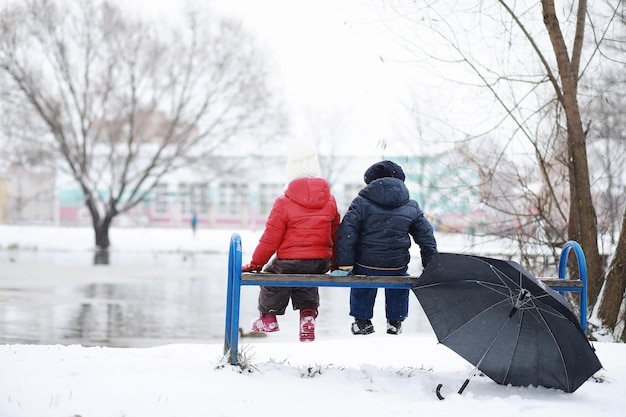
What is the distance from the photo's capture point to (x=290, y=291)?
18.3ft

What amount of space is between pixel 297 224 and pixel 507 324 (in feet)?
5.34

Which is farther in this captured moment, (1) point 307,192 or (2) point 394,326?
(2) point 394,326

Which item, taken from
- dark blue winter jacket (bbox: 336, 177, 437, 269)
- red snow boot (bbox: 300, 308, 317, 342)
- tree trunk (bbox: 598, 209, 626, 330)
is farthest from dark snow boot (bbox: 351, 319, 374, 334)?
tree trunk (bbox: 598, 209, 626, 330)

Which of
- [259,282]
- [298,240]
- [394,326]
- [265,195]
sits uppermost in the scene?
[265,195]

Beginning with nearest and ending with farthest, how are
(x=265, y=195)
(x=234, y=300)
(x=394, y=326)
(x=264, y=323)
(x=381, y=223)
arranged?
(x=234, y=300) → (x=381, y=223) → (x=264, y=323) → (x=394, y=326) → (x=265, y=195)

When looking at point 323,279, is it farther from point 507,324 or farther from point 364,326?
point 507,324

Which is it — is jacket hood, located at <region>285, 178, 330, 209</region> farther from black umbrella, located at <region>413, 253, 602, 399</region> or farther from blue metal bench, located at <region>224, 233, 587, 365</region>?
black umbrella, located at <region>413, 253, 602, 399</region>

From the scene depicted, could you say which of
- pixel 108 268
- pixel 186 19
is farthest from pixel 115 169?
pixel 108 268

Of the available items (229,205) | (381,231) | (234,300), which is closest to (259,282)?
(234,300)

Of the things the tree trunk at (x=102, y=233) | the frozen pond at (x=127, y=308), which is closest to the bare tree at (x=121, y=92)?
the tree trunk at (x=102, y=233)

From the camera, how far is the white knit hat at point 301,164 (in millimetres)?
5633

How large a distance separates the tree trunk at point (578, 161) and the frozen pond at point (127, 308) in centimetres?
395

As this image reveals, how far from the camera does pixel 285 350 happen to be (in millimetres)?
6270

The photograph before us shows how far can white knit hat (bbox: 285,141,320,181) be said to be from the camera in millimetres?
5633
